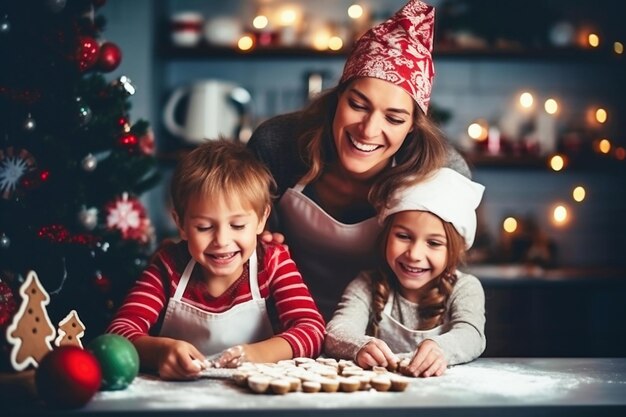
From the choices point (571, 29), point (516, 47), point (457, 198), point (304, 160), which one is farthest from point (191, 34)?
point (457, 198)

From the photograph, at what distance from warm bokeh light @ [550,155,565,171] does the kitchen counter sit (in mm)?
2454

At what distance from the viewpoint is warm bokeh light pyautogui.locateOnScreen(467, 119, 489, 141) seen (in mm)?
4000

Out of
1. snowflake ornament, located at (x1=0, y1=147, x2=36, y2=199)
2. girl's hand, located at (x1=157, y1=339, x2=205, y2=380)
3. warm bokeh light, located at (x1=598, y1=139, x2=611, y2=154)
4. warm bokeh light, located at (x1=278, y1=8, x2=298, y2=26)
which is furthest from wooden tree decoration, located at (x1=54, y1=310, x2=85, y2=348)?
warm bokeh light, located at (x1=598, y1=139, x2=611, y2=154)

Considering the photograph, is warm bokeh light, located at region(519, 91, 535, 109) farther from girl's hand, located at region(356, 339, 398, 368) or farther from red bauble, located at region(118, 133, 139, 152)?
girl's hand, located at region(356, 339, 398, 368)

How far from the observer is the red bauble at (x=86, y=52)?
221cm

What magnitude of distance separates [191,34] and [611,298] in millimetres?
2142

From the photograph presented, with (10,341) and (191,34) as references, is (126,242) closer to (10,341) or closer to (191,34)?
(10,341)

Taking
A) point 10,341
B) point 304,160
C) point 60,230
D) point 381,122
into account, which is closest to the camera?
point 10,341

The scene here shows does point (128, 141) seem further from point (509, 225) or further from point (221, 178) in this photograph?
point (509, 225)

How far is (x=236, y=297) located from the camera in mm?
1725

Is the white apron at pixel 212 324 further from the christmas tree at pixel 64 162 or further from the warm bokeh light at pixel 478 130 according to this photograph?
the warm bokeh light at pixel 478 130

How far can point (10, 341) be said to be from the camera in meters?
1.38

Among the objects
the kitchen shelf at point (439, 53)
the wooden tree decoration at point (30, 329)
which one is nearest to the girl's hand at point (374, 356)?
the wooden tree decoration at point (30, 329)

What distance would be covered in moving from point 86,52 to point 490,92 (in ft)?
7.79
